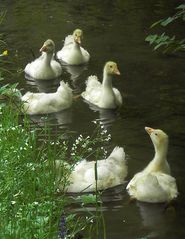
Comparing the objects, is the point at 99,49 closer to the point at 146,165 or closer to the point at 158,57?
the point at 158,57

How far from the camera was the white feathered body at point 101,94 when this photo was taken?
1044cm

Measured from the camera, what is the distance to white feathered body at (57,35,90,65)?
40.8 ft

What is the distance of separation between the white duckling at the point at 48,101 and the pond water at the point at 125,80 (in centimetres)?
13

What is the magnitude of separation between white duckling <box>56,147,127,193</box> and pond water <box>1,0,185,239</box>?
0.40ft

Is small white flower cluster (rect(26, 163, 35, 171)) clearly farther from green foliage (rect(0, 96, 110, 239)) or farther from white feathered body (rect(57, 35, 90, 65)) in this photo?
white feathered body (rect(57, 35, 90, 65))

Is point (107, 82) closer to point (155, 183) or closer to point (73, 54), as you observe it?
point (73, 54)

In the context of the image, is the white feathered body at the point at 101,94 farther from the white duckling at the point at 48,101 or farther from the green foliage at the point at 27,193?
the green foliage at the point at 27,193

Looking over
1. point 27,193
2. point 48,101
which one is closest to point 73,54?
point 48,101

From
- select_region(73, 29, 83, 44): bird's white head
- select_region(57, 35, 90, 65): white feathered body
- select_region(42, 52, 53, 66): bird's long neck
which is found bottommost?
select_region(57, 35, 90, 65): white feathered body

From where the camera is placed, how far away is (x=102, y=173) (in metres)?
7.65

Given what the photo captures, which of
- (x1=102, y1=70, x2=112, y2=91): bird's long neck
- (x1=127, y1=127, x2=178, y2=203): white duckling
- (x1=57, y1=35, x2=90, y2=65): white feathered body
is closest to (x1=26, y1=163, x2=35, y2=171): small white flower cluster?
(x1=127, y1=127, x2=178, y2=203): white duckling

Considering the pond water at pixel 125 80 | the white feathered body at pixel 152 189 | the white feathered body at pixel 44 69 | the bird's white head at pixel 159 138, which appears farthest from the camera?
the white feathered body at pixel 44 69

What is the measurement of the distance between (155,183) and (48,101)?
3194mm

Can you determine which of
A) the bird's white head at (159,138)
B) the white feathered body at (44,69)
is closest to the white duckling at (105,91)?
the white feathered body at (44,69)
